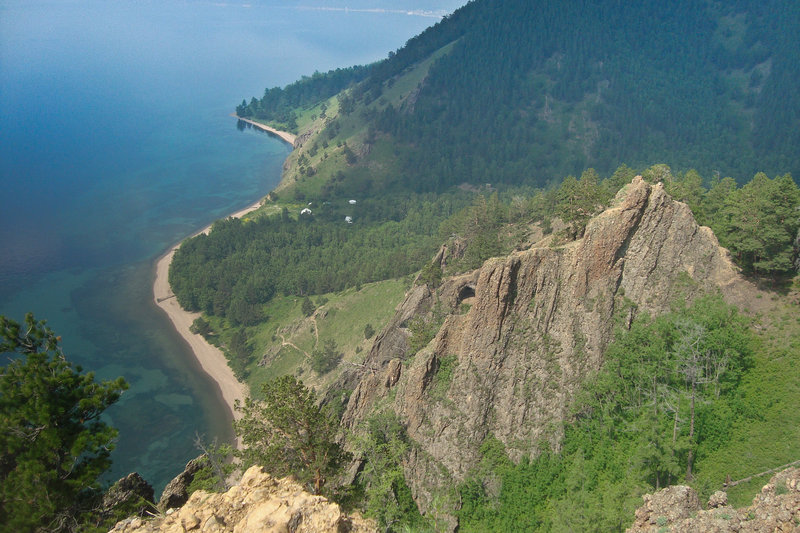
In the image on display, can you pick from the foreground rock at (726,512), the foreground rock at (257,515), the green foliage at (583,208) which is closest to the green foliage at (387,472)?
the foreground rock at (257,515)

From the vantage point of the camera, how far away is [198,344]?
115 meters

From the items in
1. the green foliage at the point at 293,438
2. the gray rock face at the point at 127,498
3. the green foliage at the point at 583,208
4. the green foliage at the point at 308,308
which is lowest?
the green foliage at the point at 308,308

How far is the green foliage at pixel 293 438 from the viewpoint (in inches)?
1089

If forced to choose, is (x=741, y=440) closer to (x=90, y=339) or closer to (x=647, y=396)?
(x=647, y=396)

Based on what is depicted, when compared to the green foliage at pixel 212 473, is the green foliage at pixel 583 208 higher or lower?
higher

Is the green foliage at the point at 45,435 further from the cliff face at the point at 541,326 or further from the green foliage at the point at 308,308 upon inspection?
the green foliage at the point at 308,308

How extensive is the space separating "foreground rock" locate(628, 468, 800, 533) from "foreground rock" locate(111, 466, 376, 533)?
1433 centimetres

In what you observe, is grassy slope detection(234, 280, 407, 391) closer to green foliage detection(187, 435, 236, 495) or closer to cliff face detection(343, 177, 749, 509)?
cliff face detection(343, 177, 749, 509)

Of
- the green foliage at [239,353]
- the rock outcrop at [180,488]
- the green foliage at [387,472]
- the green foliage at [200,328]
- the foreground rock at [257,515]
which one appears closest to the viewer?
the foreground rock at [257,515]

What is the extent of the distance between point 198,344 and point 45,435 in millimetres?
97514

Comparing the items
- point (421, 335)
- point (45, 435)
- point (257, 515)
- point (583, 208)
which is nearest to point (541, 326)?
point (583, 208)

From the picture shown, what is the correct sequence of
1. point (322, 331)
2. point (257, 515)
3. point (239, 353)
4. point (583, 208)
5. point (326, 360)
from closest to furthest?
point (257, 515) → point (583, 208) → point (326, 360) → point (322, 331) → point (239, 353)

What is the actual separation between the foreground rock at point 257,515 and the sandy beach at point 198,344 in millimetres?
70086

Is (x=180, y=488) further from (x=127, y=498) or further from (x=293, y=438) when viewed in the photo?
(x=293, y=438)
